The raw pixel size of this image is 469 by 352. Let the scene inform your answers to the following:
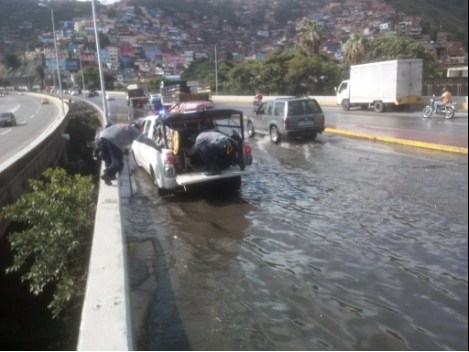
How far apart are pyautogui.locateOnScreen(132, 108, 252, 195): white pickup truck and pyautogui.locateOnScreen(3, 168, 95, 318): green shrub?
2.22 metres

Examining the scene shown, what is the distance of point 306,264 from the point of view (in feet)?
19.1

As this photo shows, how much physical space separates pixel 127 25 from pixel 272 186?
45.4 ft

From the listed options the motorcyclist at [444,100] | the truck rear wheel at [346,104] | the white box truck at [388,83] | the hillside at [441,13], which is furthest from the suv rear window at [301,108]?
the truck rear wheel at [346,104]

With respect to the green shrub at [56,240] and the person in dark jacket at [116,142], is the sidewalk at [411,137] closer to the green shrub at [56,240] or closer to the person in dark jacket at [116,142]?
the person in dark jacket at [116,142]

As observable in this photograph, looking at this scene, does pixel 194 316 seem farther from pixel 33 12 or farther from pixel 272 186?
pixel 33 12

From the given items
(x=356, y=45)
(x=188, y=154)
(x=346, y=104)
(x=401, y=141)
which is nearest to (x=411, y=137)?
(x=401, y=141)

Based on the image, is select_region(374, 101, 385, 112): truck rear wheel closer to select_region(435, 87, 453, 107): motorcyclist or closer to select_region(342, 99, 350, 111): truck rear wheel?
select_region(342, 99, 350, 111): truck rear wheel

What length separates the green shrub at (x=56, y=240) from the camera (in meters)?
5.35

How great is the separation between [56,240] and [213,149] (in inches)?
159

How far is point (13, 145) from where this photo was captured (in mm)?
21391

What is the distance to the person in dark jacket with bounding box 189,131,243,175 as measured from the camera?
350 inches

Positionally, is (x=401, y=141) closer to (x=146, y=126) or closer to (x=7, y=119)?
(x=146, y=126)

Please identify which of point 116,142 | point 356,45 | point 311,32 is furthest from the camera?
point 356,45

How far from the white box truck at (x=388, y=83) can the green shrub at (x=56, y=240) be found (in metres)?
21.9
